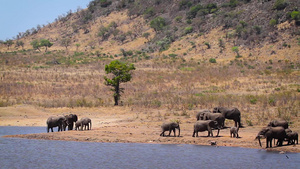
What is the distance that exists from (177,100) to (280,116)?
10.5 meters

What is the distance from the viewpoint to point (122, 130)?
796 inches

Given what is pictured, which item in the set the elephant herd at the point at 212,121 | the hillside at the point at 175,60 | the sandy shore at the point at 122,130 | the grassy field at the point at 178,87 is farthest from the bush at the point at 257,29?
the elephant herd at the point at 212,121

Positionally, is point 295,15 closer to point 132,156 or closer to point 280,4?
point 280,4

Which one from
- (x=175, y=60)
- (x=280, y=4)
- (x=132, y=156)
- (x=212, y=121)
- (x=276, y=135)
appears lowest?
(x=132, y=156)

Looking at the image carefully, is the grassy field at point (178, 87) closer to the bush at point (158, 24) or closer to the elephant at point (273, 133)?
the elephant at point (273, 133)

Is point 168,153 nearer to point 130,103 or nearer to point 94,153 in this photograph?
point 94,153

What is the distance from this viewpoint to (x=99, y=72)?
52219 millimetres

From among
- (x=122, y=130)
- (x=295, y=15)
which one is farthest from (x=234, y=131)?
(x=295, y=15)

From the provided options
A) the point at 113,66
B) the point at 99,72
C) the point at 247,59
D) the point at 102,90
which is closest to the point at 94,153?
the point at 113,66

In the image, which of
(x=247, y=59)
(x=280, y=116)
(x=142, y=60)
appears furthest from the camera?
(x=142, y=60)

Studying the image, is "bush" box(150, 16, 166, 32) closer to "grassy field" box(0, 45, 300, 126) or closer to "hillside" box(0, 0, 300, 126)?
"hillside" box(0, 0, 300, 126)

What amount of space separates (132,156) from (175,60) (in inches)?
1856


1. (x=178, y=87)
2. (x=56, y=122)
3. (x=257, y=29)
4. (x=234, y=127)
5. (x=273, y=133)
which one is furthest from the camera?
(x=257, y=29)

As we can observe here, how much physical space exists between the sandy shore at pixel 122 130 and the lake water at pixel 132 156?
69cm
